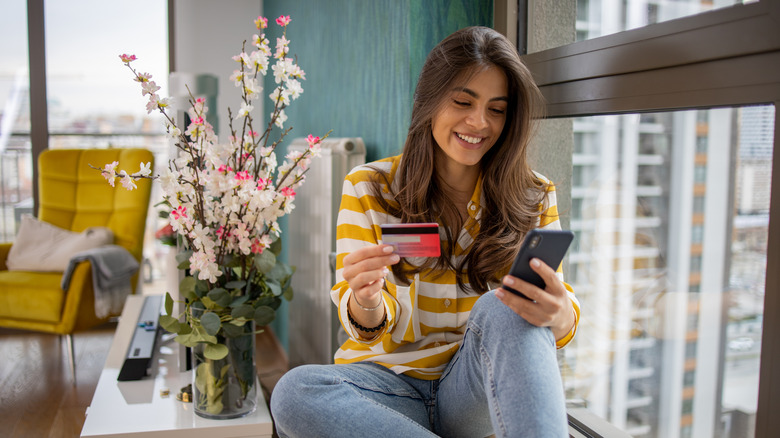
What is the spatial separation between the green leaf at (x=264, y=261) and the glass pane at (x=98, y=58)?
3.07m

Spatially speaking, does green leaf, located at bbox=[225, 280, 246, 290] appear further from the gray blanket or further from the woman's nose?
the gray blanket

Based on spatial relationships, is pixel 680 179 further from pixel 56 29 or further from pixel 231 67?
pixel 56 29

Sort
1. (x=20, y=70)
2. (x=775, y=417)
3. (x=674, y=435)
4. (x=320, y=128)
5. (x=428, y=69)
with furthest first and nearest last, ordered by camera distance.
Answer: (x=20, y=70) → (x=320, y=128) → (x=674, y=435) → (x=428, y=69) → (x=775, y=417)

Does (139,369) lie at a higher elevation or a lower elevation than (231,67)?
lower

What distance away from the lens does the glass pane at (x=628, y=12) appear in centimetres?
105

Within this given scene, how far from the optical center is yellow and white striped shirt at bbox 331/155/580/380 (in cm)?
127

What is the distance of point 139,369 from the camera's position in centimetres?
185

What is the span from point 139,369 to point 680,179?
1.64 m

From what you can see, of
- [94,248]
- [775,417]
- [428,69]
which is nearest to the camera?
[775,417]

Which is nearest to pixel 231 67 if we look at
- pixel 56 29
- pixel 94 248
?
pixel 56 29

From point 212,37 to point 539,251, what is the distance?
371 centimetres

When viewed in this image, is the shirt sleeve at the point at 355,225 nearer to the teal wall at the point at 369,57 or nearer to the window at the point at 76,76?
the teal wall at the point at 369,57

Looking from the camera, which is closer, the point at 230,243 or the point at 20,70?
the point at 230,243

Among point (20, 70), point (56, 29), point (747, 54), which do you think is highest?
point (56, 29)
